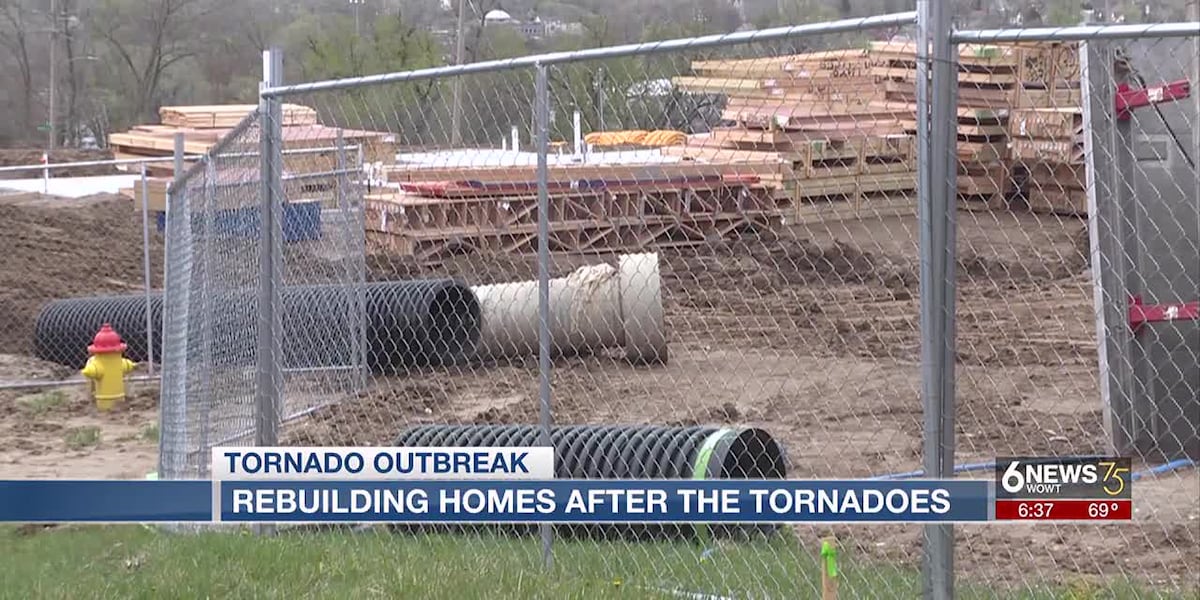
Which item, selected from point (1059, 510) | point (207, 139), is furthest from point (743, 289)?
point (1059, 510)

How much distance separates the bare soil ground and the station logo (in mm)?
1699

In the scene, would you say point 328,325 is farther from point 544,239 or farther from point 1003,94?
point 1003,94

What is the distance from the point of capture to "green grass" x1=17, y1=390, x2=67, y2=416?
13383 millimetres

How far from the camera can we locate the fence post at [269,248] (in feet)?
23.7

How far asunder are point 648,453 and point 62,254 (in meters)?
17.0

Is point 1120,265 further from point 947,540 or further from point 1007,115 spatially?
point 1007,115

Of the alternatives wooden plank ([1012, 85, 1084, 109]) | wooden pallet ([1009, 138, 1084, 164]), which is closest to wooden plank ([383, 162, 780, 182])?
wooden pallet ([1009, 138, 1084, 164])

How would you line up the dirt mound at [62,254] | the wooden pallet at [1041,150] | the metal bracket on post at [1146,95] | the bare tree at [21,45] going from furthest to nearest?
the bare tree at [21,45]
the wooden pallet at [1041,150]
the dirt mound at [62,254]
the metal bracket on post at [1146,95]

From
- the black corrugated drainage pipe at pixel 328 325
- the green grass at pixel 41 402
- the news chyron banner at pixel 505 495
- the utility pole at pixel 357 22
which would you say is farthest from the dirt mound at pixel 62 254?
the utility pole at pixel 357 22

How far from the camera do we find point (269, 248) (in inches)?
285

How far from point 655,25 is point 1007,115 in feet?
52.9

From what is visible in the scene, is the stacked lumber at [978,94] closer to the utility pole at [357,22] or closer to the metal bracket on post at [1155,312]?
→ the metal bracket on post at [1155,312]

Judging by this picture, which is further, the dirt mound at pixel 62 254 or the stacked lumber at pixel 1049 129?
the stacked lumber at pixel 1049 129

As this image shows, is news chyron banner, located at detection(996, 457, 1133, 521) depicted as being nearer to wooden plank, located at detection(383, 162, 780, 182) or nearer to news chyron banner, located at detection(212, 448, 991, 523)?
news chyron banner, located at detection(212, 448, 991, 523)
